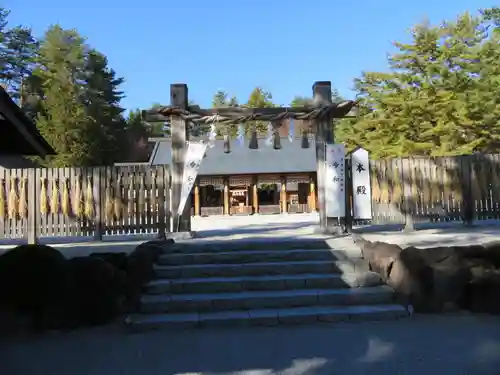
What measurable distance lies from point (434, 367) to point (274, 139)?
6.85 metres

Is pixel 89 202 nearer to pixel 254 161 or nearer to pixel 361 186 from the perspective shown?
pixel 361 186

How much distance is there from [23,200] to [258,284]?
6785 millimetres

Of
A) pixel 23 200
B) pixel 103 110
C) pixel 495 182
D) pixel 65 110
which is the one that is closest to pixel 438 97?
pixel 495 182

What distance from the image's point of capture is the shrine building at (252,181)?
27797 mm

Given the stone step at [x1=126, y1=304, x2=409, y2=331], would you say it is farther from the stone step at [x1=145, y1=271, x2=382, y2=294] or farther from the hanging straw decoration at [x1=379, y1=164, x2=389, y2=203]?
the hanging straw decoration at [x1=379, y1=164, x2=389, y2=203]

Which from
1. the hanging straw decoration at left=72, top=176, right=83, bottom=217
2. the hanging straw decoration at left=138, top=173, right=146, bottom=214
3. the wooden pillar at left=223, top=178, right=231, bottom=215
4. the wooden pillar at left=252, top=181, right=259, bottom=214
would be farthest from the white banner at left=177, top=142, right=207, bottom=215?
the wooden pillar at left=252, top=181, right=259, bottom=214

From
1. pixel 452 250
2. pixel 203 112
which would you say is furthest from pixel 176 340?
pixel 203 112

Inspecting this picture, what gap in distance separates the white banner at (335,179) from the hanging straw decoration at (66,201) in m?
5.77

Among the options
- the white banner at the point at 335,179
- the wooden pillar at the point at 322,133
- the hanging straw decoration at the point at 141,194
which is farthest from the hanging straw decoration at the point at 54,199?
the white banner at the point at 335,179

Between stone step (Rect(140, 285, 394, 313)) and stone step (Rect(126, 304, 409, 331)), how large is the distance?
0.37 feet

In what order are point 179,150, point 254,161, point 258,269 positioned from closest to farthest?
point 258,269
point 179,150
point 254,161

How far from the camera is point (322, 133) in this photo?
964 centimetres

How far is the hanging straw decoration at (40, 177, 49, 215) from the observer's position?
1013 cm

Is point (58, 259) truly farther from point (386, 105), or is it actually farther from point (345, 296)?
point (386, 105)
